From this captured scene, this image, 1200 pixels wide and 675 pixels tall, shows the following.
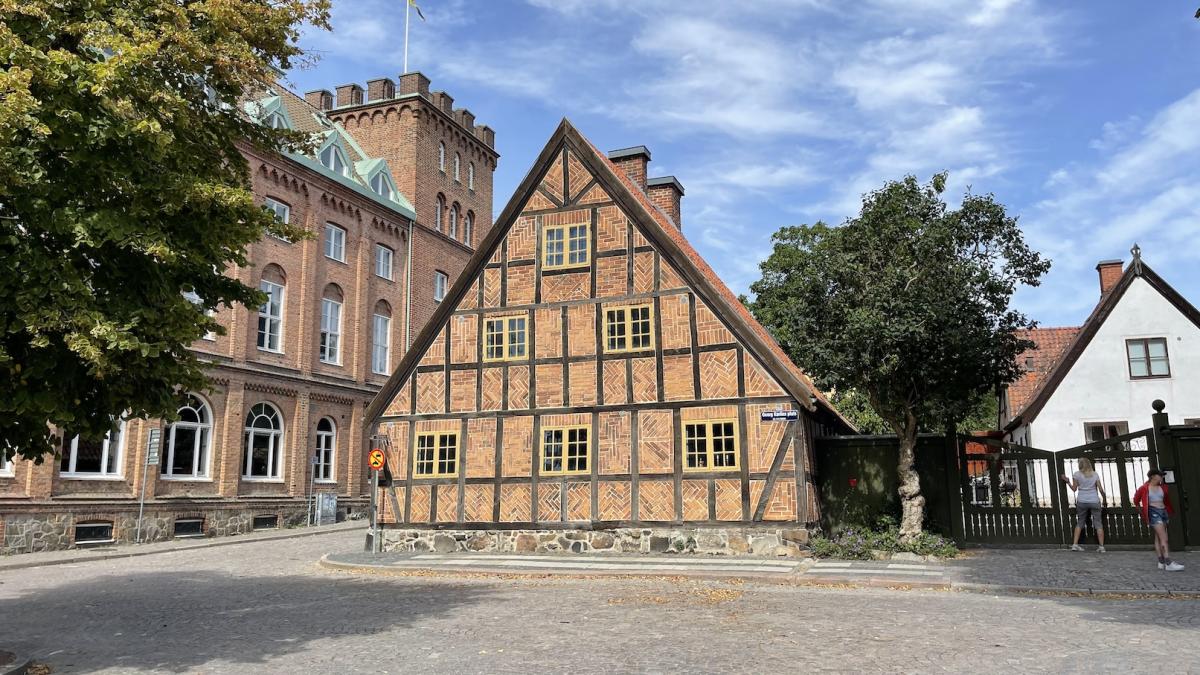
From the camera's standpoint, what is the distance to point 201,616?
1111cm

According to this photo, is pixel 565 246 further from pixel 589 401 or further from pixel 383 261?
pixel 383 261

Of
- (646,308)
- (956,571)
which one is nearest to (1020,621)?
(956,571)

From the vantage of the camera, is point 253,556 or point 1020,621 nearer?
point 1020,621

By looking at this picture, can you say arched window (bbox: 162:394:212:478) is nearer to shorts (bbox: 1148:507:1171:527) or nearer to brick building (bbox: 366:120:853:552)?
brick building (bbox: 366:120:853:552)

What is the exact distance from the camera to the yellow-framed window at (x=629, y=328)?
1911cm

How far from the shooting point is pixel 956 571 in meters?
14.6

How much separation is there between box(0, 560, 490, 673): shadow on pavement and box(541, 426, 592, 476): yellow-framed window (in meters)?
4.65

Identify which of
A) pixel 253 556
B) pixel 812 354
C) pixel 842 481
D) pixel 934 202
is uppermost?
pixel 934 202

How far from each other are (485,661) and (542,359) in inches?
481

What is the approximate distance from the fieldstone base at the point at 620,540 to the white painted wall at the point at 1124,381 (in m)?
16.5

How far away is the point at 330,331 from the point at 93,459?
35.4 ft

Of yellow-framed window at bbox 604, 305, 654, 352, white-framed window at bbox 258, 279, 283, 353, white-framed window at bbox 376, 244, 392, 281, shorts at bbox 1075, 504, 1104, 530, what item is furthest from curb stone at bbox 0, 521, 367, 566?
shorts at bbox 1075, 504, 1104, 530

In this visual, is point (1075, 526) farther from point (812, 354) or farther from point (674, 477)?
point (674, 477)

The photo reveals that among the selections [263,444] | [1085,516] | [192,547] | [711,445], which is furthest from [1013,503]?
[263,444]
